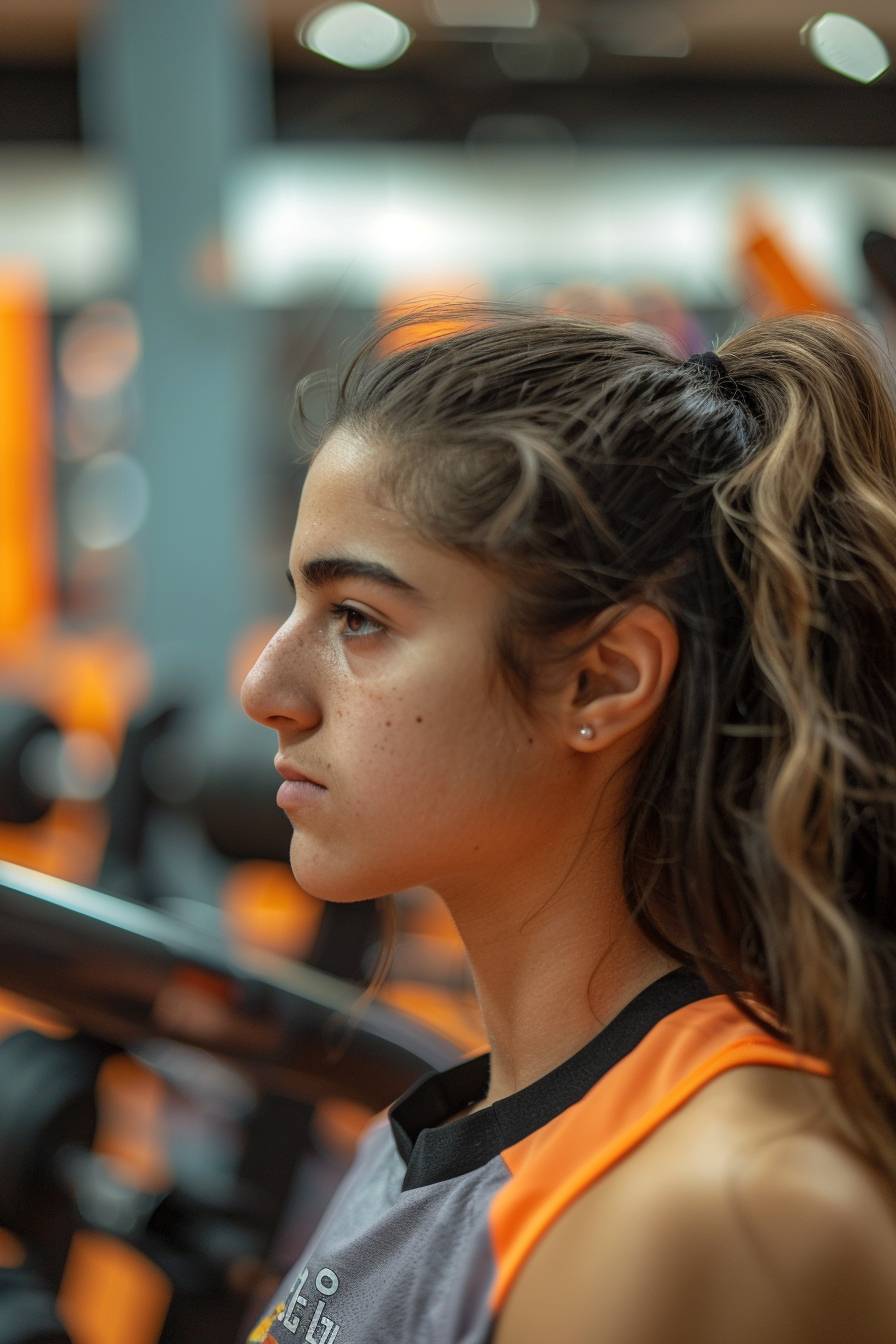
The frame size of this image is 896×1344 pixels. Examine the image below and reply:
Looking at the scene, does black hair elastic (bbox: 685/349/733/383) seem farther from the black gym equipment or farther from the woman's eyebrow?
the black gym equipment

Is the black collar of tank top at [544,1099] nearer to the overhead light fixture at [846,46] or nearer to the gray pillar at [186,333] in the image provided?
the gray pillar at [186,333]

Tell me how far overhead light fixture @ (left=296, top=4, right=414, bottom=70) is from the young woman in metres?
5.57

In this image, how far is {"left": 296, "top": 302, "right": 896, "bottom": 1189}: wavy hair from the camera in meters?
0.78

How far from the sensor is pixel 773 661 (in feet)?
2.59

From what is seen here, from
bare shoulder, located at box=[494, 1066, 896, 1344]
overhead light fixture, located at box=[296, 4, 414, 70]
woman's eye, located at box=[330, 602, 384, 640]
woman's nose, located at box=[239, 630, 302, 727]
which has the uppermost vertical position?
overhead light fixture, located at box=[296, 4, 414, 70]

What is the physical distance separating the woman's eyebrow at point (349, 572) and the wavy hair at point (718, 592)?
1.3 inches

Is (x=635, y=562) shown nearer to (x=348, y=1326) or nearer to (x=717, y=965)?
(x=717, y=965)

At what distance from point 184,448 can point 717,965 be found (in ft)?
11.4

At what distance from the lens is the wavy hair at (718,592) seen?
30.6 inches

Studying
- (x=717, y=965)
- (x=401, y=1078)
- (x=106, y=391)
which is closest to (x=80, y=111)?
(x=106, y=391)

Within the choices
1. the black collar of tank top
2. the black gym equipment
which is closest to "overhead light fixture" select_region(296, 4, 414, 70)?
the black gym equipment

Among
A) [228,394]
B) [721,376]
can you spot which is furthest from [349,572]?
[228,394]

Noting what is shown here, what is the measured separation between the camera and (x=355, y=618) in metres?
0.85

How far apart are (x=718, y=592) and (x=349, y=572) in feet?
0.71
